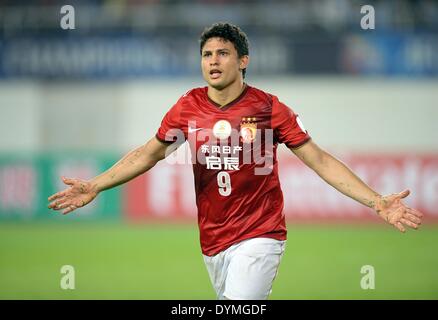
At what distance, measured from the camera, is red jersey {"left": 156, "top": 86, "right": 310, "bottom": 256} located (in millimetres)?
6352

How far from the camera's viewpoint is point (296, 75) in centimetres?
1984

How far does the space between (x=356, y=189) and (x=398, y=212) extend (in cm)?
38

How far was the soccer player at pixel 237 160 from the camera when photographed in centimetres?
629

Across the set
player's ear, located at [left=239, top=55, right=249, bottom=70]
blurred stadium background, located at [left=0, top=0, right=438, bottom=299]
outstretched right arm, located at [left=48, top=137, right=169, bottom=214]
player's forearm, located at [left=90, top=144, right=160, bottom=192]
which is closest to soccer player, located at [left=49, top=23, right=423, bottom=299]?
player's ear, located at [left=239, top=55, right=249, bottom=70]

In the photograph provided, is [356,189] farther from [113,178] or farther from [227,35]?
[113,178]

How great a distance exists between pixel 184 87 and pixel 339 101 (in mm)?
3746

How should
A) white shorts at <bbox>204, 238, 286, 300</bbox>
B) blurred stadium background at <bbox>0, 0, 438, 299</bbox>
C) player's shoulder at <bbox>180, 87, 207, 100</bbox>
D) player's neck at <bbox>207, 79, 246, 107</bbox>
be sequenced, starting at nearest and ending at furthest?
white shorts at <bbox>204, 238, 286, 300</bbox> < player's neck at <bbox>207, 79, 246, 107</bbox> < player's shoulder at <bbox>180, 87, 207, 100</bbox> < blurred stadium background at <bbox>0, 0, 438, 299</bbox>

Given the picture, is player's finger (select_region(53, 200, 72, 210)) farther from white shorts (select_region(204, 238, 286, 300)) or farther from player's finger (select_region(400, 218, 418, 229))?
player's finger (select_region(400, 218, 418, 229))

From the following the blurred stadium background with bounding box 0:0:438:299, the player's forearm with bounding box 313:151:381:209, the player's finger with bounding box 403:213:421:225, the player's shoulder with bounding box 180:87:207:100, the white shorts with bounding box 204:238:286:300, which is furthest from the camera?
the blurred stadium background with bounding box 0:0:438:299

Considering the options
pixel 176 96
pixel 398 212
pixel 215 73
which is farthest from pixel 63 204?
pixel 176 96

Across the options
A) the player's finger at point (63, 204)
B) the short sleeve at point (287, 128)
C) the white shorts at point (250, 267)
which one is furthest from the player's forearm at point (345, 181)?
the player's finger at point (63, 204)

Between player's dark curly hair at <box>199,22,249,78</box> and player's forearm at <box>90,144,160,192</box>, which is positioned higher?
player's dark curly hair at <box>199,22,249,78</box>
